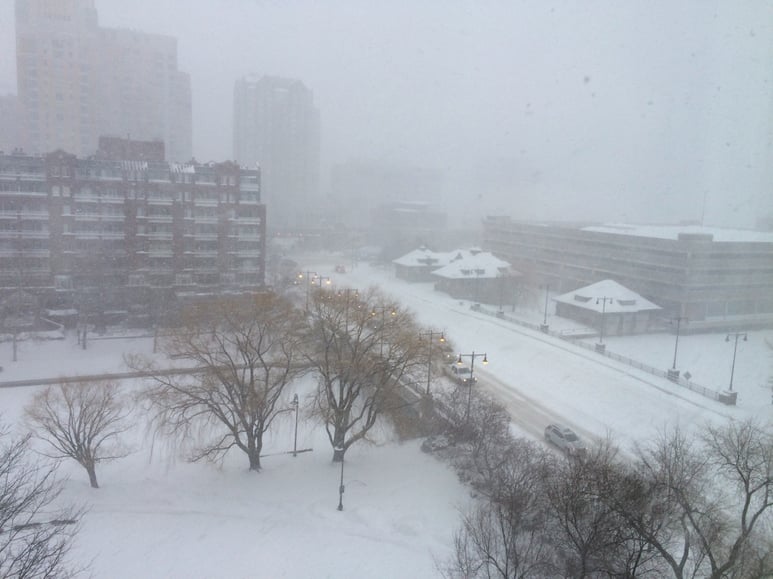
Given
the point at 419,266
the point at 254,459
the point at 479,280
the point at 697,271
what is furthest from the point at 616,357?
the point at 419,266

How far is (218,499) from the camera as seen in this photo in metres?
6.76

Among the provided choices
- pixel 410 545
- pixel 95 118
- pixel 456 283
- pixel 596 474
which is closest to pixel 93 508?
pixel 410 545

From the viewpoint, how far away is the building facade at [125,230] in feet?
45.6

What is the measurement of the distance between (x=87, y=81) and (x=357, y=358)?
2562 cm

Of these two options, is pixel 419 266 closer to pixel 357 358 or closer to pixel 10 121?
pixel 357 358

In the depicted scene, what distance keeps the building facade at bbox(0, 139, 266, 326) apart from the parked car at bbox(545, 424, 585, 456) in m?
10.3

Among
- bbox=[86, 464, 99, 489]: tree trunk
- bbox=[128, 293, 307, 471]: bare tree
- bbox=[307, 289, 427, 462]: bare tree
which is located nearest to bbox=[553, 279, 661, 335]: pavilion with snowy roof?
bbox=[307, 289, 427, 462]: bare tree

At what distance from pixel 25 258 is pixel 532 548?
45.8 feet

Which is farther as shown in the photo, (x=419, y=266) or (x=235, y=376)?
(x=419, y=266)

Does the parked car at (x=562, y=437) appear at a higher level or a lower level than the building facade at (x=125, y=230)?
lower

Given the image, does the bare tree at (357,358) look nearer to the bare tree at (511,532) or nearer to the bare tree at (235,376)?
the bare tree at (235,376)

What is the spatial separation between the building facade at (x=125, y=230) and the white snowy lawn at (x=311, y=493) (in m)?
2.86

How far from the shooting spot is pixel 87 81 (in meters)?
26.8

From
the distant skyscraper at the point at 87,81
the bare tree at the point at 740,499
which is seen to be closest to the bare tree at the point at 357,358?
the bare tree at the point at 740,499
